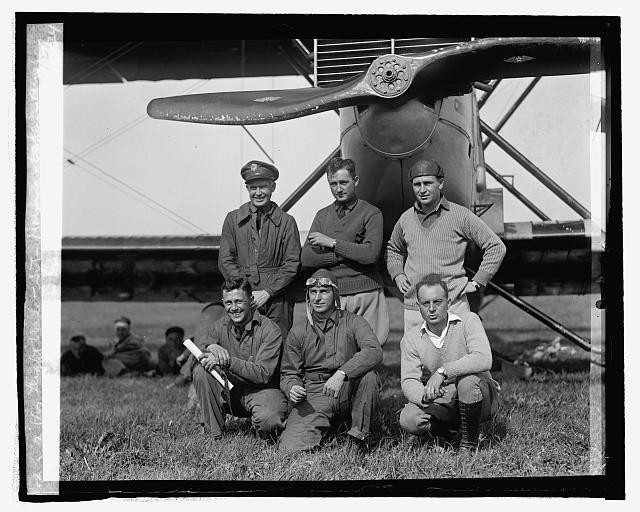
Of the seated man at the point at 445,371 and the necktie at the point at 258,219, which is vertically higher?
the necktie at the point at 258,219

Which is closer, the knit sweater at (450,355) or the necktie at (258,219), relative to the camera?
the knit sweater at (450,355)

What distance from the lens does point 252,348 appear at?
5.45 metres

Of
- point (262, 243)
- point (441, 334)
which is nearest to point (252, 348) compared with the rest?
point (262, 243)

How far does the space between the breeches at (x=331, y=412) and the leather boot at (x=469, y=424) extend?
0.55 meters

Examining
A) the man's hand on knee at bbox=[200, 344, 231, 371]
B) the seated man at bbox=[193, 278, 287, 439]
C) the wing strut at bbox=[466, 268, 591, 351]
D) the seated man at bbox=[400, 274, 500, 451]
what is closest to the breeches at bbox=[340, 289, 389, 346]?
the seated man at bbox=[400, 274, 500, 451]

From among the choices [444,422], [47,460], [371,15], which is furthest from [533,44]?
[47,460]

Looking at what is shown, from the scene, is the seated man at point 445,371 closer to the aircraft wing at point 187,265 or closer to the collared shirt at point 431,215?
the collared shirt at point 431,215

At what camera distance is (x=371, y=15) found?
5.45m

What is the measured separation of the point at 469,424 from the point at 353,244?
1.41m

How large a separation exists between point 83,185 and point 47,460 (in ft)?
11.4

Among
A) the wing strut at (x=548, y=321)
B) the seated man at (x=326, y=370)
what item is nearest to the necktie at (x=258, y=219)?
the seated man at (x=326, y=370)

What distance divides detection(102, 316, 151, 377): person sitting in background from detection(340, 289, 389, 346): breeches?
493 cm

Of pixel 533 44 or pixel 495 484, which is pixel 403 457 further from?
pixel 533 44

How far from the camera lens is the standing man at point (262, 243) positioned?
5750 mm
